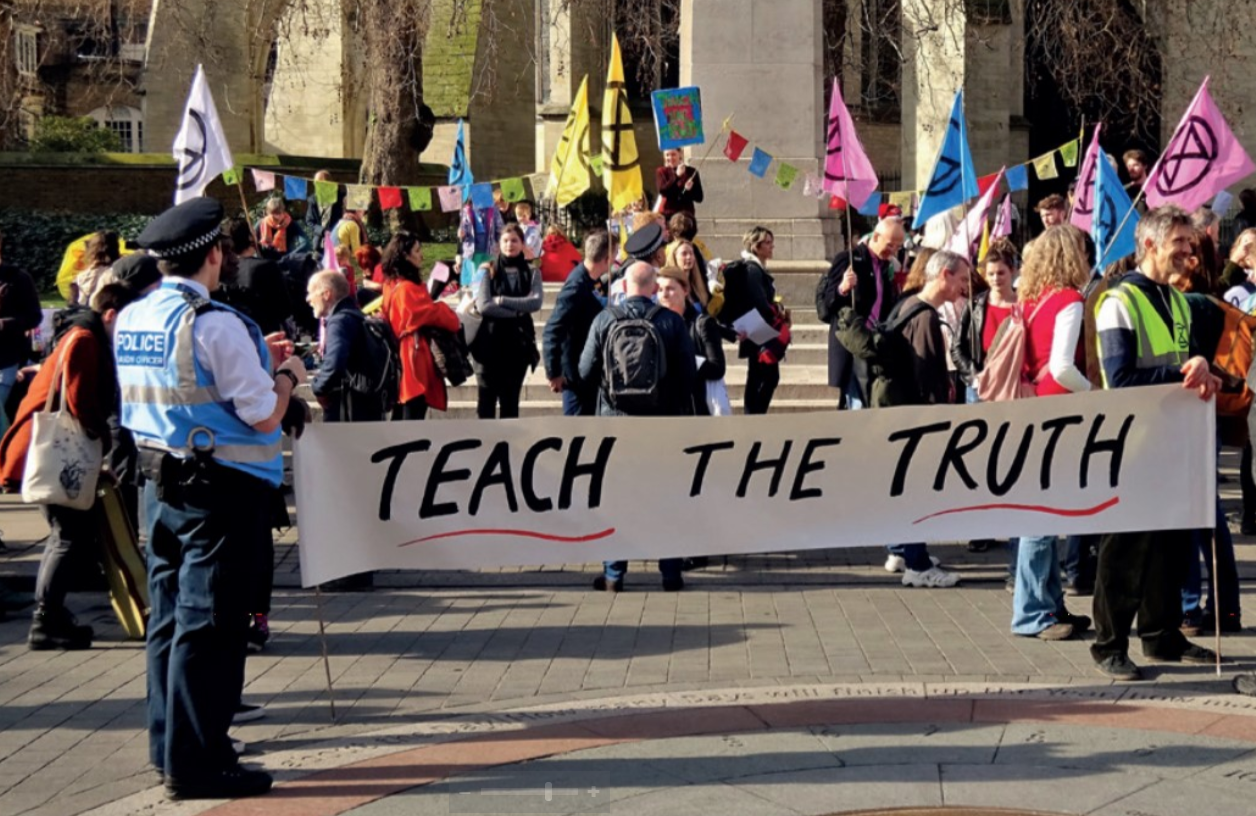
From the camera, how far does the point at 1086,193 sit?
571 inches

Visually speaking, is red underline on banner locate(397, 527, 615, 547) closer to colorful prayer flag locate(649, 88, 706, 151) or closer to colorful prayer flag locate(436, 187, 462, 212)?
colorful prayer flag locate(649, 88, 706, 151)

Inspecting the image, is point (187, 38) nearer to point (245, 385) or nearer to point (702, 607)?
point (702, 607)

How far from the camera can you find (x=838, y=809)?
601 centimetres

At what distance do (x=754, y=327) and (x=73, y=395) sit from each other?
5.59m

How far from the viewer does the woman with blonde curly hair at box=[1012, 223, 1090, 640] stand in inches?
338

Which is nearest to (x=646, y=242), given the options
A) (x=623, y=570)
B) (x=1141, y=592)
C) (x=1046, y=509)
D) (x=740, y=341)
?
(x=740, y=341)

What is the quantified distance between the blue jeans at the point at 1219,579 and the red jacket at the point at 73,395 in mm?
4938

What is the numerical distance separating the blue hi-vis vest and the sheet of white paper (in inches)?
268

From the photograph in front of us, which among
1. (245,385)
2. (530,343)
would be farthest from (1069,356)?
(530,343)

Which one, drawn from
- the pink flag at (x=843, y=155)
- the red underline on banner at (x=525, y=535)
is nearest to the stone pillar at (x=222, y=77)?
the pink flag at (x=843, y=155)

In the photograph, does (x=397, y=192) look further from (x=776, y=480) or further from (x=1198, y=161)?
(x=776, y=480)

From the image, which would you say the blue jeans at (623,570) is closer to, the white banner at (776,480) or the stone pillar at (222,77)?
the white banner at (776,480)

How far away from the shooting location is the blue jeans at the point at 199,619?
630cm

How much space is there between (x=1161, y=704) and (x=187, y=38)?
77.3 ft
